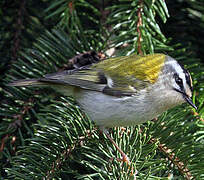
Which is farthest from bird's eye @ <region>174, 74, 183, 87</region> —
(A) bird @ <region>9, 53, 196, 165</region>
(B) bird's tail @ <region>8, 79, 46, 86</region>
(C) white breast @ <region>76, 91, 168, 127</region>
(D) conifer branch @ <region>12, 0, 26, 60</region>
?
(D) conifer branch @ <region>12, 0, 26, 60</region>

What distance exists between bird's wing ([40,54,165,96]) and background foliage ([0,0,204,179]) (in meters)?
0.07

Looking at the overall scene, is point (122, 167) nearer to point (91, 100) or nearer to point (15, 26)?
point (91, 100)

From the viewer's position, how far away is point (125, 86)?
1695 mm

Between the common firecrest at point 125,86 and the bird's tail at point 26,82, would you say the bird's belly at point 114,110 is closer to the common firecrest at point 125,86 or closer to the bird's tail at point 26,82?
the common firecrest at point 125,86

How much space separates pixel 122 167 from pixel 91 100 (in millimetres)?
526

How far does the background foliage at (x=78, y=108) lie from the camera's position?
51.8 inches

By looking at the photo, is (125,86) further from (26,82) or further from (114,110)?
(26,82)

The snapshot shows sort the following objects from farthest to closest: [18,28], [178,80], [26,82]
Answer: [18,28], [178,80], [26,82]

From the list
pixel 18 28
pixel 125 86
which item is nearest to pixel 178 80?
pixel 125 86

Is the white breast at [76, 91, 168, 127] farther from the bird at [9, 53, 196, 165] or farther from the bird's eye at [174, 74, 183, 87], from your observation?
the bird's eye at [174, 74, 183, 87]

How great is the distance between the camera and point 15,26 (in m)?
1.95

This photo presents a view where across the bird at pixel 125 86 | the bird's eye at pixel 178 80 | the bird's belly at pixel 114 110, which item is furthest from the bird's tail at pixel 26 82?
the bird's eye at pixel 178 80

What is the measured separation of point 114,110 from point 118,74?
0.82 ft

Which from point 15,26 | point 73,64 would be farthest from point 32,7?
point 73,64
